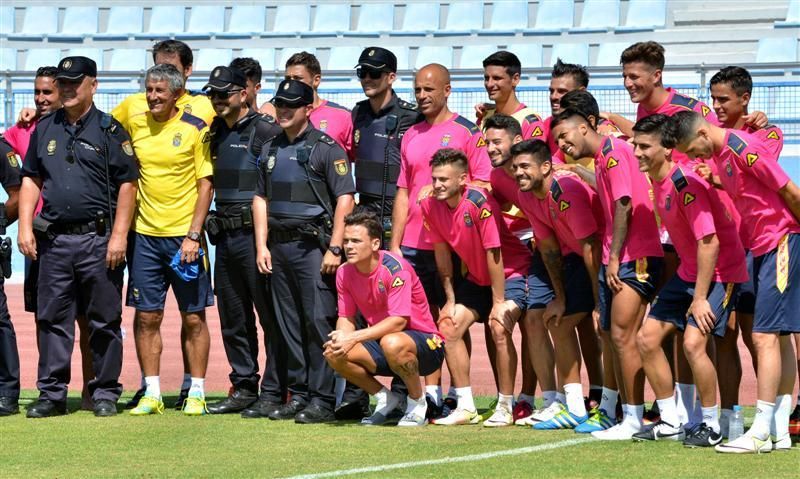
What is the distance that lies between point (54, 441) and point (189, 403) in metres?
1.36

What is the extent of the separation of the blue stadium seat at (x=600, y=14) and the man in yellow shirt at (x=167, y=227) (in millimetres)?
14971

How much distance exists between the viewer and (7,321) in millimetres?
9312

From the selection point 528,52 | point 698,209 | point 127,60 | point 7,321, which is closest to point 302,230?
point 7,321

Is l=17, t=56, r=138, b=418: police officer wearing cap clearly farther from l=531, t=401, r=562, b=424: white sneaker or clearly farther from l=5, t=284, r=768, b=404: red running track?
l=531, t=401, r=562, b=424: white sneaker

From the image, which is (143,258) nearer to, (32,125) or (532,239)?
(32,125)

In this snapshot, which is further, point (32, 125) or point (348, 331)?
point (32, 125)

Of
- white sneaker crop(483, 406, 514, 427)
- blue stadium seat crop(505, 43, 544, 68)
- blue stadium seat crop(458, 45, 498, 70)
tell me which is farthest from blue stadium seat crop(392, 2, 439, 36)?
white sneaker crop(483, 406, 514, 427)

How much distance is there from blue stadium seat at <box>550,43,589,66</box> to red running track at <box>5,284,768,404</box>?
328 inches

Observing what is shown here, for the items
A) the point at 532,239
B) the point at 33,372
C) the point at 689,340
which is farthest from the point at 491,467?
the point at 33,372

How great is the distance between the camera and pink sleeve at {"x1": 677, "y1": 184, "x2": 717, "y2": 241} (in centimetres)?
710

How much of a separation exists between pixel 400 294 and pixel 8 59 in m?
18.2

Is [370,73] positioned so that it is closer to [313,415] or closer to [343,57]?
[313,415]

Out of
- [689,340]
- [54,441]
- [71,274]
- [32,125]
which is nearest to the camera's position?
[689,340]

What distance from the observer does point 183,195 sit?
9.22m
